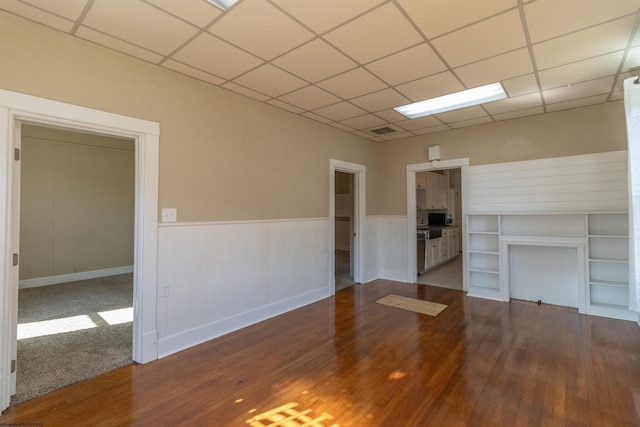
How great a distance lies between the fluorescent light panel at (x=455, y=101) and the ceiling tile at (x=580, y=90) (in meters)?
0.54

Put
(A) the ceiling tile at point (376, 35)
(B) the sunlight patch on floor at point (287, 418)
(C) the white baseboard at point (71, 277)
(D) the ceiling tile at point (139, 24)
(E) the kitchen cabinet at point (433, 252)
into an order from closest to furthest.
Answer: (B) the sunlight patch on floor at point (287, 418) < (D) the ceiling tile at point (139, 24) < (A) the ceiling tile at point (376, 35) < (C) the white baseboard at point (71, 277) < (E) the kitchen cabinet at point (433, 252)

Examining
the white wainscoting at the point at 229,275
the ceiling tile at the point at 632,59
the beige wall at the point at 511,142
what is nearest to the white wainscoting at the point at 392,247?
the beige wall at the point at 511,142

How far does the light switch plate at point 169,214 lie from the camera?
280 cm

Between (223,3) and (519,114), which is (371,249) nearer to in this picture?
(519,114)

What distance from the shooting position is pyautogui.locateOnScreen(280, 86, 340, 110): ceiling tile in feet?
11.2

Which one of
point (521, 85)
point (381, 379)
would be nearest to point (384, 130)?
point (521, 85)

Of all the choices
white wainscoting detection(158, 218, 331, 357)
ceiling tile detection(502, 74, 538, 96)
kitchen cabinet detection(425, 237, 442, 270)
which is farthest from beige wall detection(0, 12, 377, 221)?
kitchen cabinet detection(425, 237, 442, 270)

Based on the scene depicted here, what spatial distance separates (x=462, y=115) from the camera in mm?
4242

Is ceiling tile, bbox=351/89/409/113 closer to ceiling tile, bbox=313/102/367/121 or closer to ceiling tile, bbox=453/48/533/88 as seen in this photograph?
ceiling tile, bbox=313/102/367/121

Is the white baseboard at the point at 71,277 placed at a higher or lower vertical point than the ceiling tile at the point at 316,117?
lower

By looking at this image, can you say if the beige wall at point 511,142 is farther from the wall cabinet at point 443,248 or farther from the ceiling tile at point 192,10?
the ceiling tile at point 192,10

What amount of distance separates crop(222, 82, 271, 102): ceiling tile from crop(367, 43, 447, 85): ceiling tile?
4.46ft

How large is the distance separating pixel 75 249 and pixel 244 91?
16.1 feet

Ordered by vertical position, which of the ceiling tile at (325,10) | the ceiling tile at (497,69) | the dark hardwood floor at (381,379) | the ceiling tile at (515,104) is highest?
the ceiling tile at (515,104)
